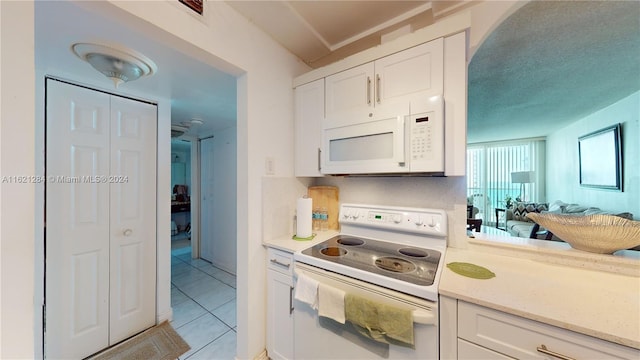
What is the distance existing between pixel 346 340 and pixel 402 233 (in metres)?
0.72

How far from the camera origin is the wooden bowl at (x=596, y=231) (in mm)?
959

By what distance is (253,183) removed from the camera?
1.42 m

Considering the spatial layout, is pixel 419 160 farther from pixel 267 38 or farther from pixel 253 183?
pixel 267 38

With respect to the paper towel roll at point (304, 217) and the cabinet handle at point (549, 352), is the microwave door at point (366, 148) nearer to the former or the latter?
the paper towel roll at point (304, 217)

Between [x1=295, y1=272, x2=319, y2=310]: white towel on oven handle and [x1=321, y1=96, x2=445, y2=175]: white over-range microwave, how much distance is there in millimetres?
706

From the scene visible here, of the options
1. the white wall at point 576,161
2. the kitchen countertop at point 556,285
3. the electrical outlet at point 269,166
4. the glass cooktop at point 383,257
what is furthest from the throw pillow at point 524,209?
the electrical outlet at point 269,166

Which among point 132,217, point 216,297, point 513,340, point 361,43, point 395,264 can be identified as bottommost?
point 216,297

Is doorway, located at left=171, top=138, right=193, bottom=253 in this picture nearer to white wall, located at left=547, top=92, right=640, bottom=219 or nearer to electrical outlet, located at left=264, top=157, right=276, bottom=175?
electrical outlet, located at left=264, top=157, right=276, bottom=175

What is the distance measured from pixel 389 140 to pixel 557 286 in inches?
38.2

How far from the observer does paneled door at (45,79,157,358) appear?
1448mm

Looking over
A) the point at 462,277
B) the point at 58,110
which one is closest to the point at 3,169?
the point at 58,110

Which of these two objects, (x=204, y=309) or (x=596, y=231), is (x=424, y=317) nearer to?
(x=596, y=231)

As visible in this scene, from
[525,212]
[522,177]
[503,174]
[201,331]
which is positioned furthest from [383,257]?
[503,174]

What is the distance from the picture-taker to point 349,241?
1.49 metres
